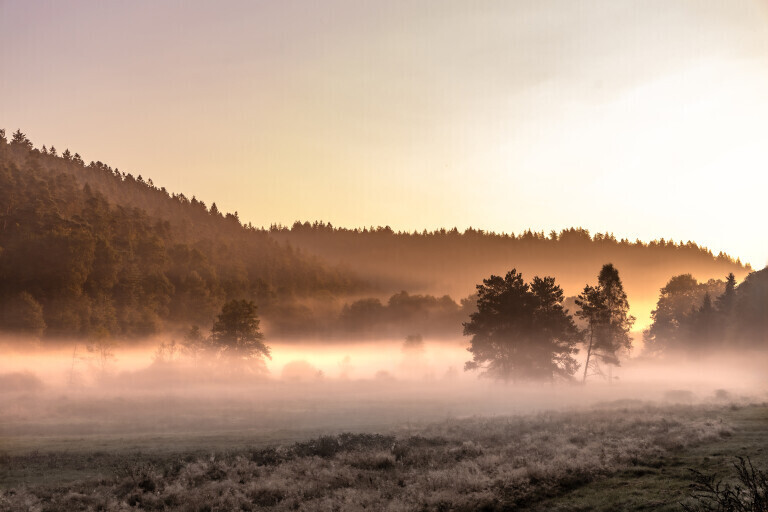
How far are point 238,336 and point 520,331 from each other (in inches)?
1478

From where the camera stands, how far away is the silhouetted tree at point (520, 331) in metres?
61.3

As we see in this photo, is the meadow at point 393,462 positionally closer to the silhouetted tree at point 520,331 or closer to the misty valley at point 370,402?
the misty valley at point 370,402

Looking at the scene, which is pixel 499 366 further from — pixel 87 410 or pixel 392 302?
pixel 392 302

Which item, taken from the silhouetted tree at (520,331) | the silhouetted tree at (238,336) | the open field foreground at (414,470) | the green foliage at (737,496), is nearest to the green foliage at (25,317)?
the silhouetted tree at (238,336)

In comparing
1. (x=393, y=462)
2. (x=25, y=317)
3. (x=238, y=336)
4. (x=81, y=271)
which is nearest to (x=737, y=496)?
(x=393, y=462)

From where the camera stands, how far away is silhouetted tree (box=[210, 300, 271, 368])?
7872 centimetres

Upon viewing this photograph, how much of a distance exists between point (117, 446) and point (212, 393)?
35.8 meters

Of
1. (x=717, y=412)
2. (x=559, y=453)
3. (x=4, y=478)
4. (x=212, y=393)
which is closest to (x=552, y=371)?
(x=717, y=412)

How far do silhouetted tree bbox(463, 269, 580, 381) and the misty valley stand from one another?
8.0 inches

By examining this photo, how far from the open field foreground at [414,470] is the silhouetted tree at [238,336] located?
4768 cm

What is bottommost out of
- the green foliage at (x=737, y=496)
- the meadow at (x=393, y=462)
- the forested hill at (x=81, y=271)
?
the meadow at (x=393, y=462)

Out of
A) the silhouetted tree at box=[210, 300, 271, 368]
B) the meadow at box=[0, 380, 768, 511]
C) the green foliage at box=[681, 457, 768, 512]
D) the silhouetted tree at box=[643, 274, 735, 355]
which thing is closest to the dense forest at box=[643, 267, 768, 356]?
the silhouetted tree at box=[643, 274, 735, 355]

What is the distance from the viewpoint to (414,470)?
22.0m

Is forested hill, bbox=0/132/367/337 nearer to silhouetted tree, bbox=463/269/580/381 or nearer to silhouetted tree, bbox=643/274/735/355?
silhouetted tree, bbox=463/269/580/381
